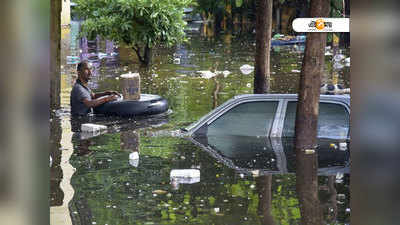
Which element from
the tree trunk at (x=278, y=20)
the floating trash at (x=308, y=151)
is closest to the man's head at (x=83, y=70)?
the floating trash at (x=308, y=151)

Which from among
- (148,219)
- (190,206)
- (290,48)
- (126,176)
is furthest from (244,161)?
(290,48)

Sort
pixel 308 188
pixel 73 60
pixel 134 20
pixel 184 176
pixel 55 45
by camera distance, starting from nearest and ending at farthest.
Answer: pixel 308 188 → pixel 184 176 → pixel 55 45 → pixel 134 20 → pixel 73 60

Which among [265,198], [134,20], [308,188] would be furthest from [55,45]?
[134,20]

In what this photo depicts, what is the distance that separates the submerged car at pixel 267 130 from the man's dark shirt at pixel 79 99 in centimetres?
383

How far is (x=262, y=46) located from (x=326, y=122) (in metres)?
3.78

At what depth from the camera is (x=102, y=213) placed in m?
7.02

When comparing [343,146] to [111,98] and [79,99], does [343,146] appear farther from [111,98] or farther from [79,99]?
[79,99]

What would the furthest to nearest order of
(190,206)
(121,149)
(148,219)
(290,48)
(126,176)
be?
(290,48), (121,149), (126,176), (190,206), (148,219)

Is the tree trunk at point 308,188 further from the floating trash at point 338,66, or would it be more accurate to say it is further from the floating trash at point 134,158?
the floating trash at point 338,66

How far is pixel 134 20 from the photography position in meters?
22.2

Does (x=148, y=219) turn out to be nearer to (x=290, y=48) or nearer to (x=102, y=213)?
(x=102, y=213)

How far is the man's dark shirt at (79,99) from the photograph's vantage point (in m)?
13.4
